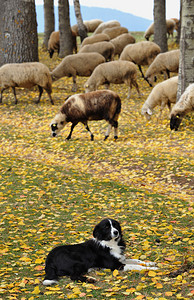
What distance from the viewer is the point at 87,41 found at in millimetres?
23297

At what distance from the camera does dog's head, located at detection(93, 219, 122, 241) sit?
4.94 metres

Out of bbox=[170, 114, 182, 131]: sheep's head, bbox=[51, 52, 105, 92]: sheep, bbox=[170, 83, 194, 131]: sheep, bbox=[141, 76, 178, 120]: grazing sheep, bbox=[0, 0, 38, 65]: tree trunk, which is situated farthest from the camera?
bbox=[51, 52, 105, 92]: sheep

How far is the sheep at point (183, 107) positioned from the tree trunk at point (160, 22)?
9737 millimetres

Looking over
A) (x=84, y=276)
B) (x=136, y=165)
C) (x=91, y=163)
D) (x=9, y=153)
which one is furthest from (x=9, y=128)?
(x=84, y=276)

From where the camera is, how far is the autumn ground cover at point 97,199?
473cm

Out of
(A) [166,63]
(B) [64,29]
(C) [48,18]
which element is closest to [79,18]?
(B) [64,29]

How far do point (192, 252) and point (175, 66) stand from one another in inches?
530

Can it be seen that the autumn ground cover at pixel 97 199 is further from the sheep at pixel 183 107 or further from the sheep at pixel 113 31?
the sheep at pixel 113 31

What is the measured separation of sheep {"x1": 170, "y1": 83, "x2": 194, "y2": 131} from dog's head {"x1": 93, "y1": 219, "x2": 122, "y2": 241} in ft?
26.9

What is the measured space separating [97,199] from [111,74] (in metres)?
9.09

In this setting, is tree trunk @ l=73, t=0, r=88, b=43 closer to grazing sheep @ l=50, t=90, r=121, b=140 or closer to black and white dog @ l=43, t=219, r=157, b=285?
grazing sheep @ l=50, t=90, r=121, b=140

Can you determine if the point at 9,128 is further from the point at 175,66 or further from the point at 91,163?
the point at 175,66

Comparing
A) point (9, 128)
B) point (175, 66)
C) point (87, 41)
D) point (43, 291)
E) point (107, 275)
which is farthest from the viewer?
point (87, 41)

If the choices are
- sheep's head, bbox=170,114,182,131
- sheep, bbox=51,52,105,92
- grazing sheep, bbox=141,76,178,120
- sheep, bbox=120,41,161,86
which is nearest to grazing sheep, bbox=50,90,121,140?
sheep's head, bbox=170,114,182,131
